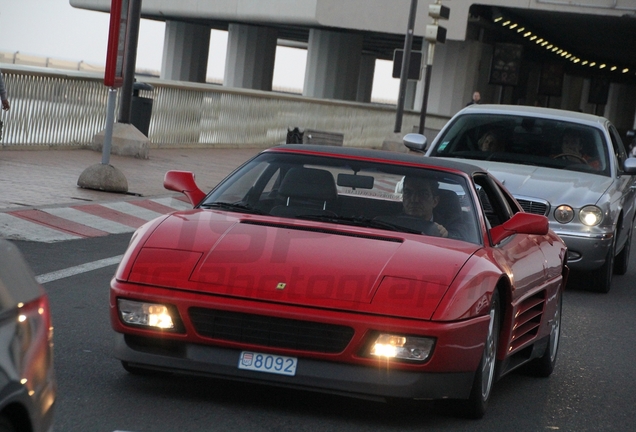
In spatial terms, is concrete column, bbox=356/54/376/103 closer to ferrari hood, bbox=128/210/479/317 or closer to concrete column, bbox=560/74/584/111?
concrete column, bbox=560/74/584/111

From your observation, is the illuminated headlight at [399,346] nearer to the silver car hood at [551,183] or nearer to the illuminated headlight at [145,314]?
the illuminated headlight at [145,314]

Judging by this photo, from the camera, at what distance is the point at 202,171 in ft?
65.6

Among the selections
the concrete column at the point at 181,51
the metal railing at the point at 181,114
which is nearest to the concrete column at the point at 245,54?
the concrete column at the point at 181,51

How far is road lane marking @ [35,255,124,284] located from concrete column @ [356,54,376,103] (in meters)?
66.0

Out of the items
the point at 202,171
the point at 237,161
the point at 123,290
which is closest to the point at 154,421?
the point at 123,290

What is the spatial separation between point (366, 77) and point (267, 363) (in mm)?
73946

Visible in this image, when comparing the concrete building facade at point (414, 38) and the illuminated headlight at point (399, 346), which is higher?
the concrete building facade at point (414, 38)

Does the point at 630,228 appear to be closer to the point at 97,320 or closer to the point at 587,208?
the point at 587,208

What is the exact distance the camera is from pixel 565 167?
1214 cm

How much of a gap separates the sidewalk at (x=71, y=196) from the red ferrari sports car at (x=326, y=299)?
17.5 feet

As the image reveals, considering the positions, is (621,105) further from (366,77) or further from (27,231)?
(27,231)

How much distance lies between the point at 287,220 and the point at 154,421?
4.63ft

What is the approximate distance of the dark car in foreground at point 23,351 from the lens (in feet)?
9.88

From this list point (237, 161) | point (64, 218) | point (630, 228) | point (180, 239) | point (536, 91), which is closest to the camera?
point (180, 239)
